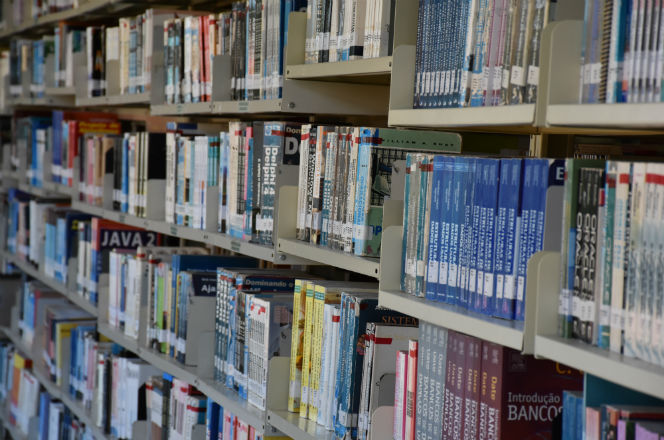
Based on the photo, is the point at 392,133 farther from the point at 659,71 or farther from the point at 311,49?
the point at 659,71

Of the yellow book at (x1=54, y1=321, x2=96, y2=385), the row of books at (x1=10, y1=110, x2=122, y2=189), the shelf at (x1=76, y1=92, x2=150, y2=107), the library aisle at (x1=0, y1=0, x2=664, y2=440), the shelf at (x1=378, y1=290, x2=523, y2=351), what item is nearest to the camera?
the library aisle at (x1=0, y1=0, x2=664, y2=440)

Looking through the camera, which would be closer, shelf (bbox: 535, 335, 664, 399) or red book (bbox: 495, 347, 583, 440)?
shelf (bbox: 535, 335, 664, 399)

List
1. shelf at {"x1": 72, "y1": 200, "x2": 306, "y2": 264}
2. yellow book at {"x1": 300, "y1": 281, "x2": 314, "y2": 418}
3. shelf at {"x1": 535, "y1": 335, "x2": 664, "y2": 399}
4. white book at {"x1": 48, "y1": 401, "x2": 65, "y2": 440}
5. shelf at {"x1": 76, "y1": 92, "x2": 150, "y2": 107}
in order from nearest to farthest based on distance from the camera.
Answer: shelf at {"x1": 535, "y1": 335, "x2": 664, "y2": 399} → yellow book at {"x1": 300, "y1": 281, "x2": 314, "y2": 418} → shelf at {"x1": 72, "y1": 200, "x2": 306, "y2": 264} → shelf at {"x1": 76, "y1": 92, "x2": 150, "y2": 107} → white book at {"x1": 48, "y1": 401, "x2": 65, "y2": 440}

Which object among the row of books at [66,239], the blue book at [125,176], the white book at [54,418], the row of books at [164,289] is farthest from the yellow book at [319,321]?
the white book at [54,418]

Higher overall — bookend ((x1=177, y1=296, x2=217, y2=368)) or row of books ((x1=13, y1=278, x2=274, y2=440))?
bookend ((x1=177, y1=296, x2=217, y2=368))

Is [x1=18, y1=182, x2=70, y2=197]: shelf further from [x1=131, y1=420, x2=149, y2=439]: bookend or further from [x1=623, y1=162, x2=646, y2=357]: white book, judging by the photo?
[x1=623, y1=162, x2=646, y2=357]: white book

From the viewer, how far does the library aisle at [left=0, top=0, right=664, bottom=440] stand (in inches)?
51.9

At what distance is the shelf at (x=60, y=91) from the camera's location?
14.6 ft

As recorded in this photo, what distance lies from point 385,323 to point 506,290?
490 mm

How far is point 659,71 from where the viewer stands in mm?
1244

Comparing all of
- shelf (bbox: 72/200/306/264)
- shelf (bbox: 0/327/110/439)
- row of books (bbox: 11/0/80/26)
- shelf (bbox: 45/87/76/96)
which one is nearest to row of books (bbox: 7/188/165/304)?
shelf (bbox: 72/200/306/264)

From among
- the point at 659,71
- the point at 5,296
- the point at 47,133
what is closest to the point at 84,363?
the point at 47,133

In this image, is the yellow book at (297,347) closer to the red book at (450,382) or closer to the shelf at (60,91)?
the red book at (450,382)

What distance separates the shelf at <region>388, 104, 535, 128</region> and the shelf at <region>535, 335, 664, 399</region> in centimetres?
34
